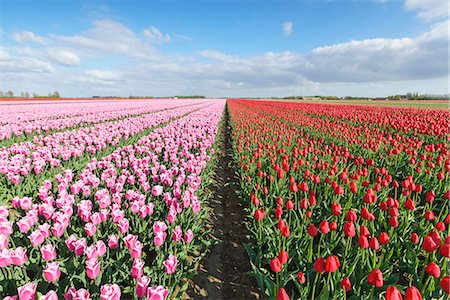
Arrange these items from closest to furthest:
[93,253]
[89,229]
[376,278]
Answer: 1. [376,278]
2. [93,253]
3. [89,229]

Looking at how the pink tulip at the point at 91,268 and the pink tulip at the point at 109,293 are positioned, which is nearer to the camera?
the pink tulip at the point at 109,293

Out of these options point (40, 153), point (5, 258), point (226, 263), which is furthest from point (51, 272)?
point (40, 153)

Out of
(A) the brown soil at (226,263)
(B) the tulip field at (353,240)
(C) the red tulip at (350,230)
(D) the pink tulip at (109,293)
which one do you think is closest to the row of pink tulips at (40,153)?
(A) the brown soil at (226,263)

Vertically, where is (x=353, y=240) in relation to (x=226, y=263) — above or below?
above

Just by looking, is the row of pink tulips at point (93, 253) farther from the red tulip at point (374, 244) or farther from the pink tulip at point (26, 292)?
the red tulip at point (374, 244)

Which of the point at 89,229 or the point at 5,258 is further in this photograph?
the point at 89,229

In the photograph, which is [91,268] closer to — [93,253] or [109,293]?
[93,253]

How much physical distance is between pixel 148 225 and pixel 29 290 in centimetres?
171

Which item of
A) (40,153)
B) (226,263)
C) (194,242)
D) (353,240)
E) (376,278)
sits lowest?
(226,263)

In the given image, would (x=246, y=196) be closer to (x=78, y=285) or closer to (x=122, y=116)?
(x=78, y=285)

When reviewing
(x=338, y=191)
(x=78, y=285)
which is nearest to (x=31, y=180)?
(x=78, y=285)

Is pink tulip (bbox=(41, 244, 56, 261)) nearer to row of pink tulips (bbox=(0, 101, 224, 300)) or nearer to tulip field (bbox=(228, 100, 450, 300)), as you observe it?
row of pink tulips (bbox=(0, 101, 224, 300))

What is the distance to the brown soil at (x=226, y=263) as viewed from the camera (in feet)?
9.61

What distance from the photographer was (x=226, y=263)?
11.3ft
